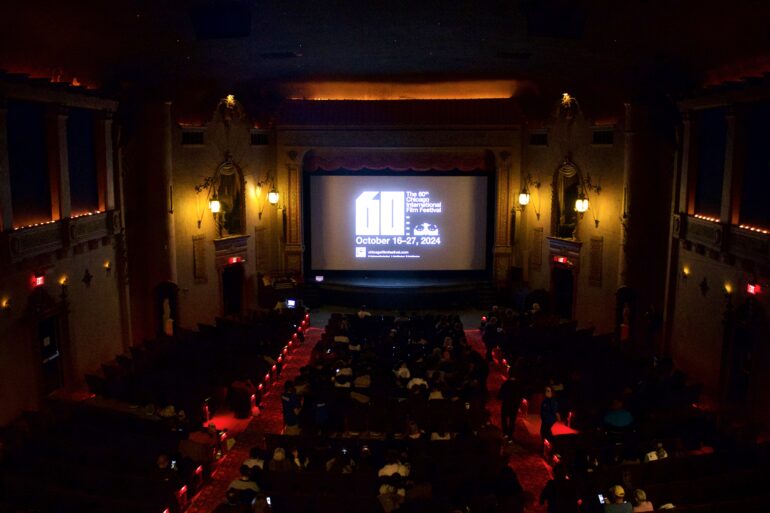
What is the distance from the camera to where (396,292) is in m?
24.3

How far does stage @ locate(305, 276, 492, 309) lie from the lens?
24.3 meters

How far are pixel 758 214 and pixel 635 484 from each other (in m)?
6.84

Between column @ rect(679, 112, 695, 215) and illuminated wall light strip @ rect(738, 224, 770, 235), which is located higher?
column @ rect(679, 112, 695, 215)

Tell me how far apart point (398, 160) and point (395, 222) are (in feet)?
7.15

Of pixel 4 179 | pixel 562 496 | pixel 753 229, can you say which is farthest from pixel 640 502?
pixel 4 179

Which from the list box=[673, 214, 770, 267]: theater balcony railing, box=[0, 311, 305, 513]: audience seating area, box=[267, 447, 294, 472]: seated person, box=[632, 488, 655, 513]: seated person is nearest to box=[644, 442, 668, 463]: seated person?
box=[632, 488, 655, 513]: seated person

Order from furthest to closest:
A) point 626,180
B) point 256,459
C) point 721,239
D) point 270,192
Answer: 1. point 270,192
2. point 626,180
3. point 721,239
4. point 256,459

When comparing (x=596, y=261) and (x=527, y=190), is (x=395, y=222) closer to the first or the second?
(x=527, y=190)

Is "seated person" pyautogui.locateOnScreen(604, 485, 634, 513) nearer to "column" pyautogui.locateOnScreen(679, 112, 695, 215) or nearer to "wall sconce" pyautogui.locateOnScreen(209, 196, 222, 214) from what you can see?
"column" pyautogui.locateOnScreen(679, 112, 695, 215)

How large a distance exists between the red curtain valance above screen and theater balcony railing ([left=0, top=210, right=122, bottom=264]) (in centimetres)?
838

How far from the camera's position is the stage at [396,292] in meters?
24.3

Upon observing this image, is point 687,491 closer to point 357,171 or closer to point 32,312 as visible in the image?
point 32,312

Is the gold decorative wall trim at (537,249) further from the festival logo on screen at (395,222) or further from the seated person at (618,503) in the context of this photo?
the seated person at (618,503)

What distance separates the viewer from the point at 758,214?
13.9 m
